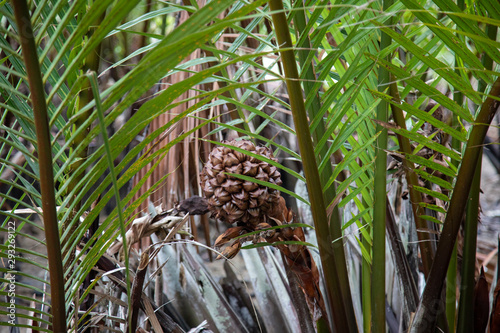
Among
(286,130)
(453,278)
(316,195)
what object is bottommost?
(453,278)

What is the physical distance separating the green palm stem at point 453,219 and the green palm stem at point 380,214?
0.06 metres

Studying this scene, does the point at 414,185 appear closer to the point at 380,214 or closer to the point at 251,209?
the point at 380,214

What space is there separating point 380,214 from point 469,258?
15 centimetres

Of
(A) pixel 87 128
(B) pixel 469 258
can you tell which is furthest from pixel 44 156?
(B) pixel 469 258

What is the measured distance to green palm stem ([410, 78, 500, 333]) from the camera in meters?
0.41

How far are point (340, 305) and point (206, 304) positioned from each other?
0.94 ft

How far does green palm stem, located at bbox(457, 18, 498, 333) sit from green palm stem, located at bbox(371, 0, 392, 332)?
12cm

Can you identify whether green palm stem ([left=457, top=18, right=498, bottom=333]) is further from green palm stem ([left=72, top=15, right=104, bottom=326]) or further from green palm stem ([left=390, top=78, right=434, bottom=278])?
green palm stem ([left=72, top=15, right=104, bottom=326])

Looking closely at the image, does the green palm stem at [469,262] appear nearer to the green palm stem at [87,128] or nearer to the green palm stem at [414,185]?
the green palm stem at [414,185]

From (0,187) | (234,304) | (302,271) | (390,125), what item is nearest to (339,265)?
(302,271)

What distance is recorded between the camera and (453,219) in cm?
43

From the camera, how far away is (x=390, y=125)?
0.43 m

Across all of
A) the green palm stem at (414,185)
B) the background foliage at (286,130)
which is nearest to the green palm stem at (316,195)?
the background foliage at (286,130)

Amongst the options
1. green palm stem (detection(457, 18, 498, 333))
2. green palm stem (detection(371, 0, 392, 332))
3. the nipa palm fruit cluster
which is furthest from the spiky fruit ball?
green palm stem (detection(457, 18, 498, 333))
